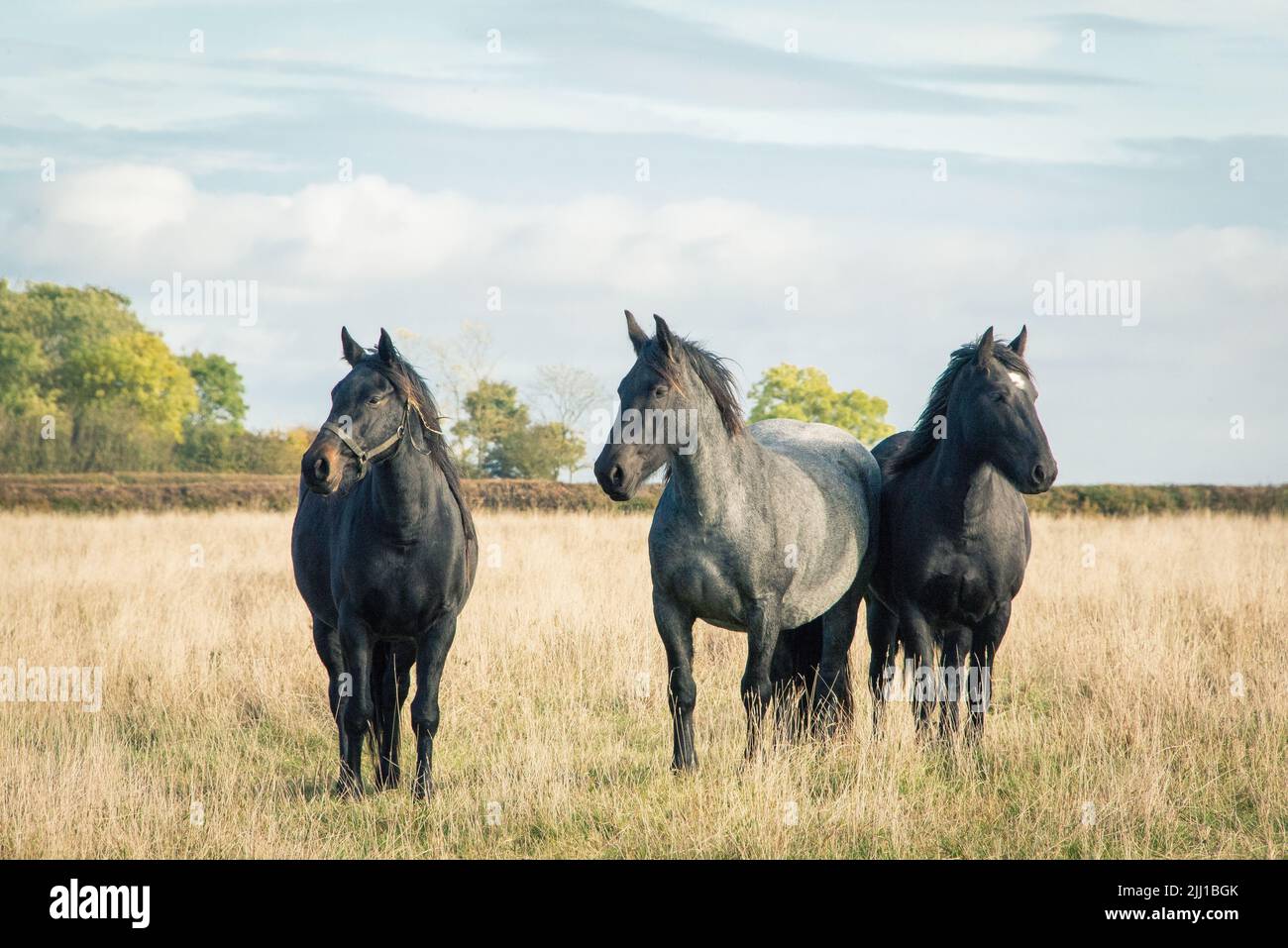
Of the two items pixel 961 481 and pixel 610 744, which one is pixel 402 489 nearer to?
pixel 610 744

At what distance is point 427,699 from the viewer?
639 cm

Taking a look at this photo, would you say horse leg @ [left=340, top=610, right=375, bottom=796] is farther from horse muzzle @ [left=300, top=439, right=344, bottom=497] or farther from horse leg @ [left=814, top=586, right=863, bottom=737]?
horse leg @ [left=814, top=586, right=863, bottom=737]

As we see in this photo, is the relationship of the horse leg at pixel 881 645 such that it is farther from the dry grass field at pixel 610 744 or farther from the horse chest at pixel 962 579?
the horse chest at pixel 962 579

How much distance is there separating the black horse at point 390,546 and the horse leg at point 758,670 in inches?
66.1

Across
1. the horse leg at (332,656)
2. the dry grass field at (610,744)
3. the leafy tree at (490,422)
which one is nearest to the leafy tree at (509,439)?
the leafy tree at (490,422)

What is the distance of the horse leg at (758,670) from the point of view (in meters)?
6.30

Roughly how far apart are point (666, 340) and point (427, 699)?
238 cm

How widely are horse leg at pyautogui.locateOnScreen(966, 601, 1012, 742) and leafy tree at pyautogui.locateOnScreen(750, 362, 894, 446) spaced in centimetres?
4727

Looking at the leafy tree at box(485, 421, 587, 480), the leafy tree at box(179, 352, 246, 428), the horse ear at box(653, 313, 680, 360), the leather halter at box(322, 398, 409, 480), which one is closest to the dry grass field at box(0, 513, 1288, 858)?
the leather halter at box(322, 398, 409, 480)

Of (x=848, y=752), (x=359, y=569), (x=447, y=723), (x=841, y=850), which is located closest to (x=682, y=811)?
(x=841, y=850)

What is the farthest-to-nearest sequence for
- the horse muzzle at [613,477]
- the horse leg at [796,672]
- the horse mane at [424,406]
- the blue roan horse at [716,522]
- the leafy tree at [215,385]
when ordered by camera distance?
the leafy tree at [215,385], the horse leg at [796,672], the horse mane at [424,406], the blue roan horse at [716,522], the horse muzzle at [613,477]

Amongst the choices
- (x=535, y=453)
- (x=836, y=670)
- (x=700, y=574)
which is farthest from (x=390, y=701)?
(x=535, y=453)

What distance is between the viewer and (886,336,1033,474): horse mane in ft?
22.2
